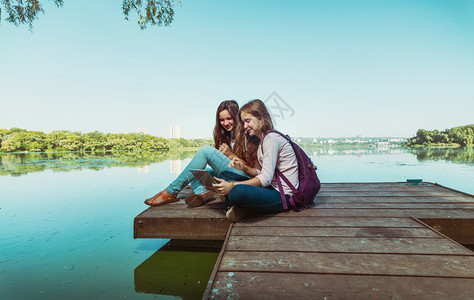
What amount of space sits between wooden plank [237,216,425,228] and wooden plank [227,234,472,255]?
29 cm

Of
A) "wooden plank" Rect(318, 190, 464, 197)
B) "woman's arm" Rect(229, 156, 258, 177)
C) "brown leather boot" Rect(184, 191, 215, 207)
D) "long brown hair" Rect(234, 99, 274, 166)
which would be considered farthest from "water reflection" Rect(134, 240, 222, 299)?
"wooden plank" Rect(318, 190, 464, 197)

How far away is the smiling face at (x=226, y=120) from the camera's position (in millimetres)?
2980

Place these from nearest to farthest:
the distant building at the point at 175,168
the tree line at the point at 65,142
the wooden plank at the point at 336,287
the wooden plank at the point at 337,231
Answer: the wooden plank at the point at 336,287 → the wooden plank at the point at 337,231 → the distant building at the point at 175,168 → the tree line at the point at 65,142

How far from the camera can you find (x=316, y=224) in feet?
6.70

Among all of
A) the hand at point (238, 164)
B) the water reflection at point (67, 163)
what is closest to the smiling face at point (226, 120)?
the hand at point (238, 164)

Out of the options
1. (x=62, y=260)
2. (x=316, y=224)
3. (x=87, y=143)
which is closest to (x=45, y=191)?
(x=62, y=260)

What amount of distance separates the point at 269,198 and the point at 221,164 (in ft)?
2.26

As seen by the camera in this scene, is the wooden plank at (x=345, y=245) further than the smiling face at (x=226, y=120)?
No

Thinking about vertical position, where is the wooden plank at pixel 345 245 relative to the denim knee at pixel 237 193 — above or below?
below

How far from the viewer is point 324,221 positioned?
212 centimetres

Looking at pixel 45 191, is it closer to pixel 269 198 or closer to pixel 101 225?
pixel 101 225

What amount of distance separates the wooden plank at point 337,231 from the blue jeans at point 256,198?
0.64 ft

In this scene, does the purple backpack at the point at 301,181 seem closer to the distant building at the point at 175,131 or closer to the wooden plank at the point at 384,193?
the wooden plank at the point at 384,193

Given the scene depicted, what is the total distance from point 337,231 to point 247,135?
113 cm
